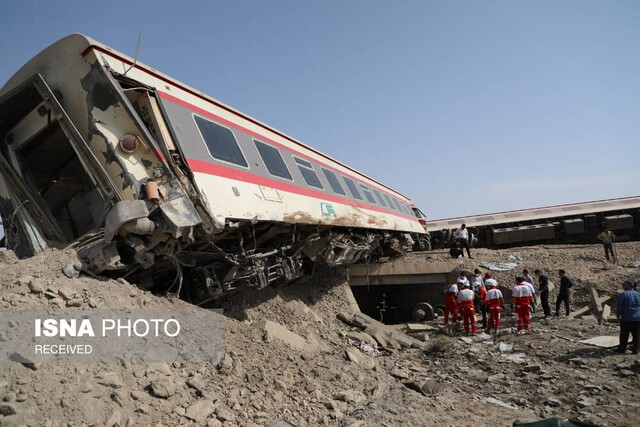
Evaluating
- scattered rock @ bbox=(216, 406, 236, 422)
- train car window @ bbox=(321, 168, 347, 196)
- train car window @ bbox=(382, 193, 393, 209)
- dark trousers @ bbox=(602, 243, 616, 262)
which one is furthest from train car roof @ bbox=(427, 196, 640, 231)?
scattered rock @ bbox=(216, 406, 236, 422)

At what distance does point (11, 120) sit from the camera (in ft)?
16.1

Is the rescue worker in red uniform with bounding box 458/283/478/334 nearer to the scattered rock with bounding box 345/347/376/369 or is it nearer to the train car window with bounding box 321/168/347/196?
the train car window with bounding box 321/168/347/196

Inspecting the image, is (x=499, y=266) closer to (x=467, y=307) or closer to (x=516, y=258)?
(x=516, y=258)

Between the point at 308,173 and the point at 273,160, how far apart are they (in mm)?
1238

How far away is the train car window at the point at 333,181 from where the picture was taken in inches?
340

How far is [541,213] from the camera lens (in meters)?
20.9

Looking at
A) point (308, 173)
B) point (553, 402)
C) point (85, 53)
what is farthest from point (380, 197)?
point (85, 53)

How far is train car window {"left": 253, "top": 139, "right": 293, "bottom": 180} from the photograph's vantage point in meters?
6.33

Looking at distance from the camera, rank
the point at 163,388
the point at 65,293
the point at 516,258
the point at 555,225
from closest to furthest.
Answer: the point at 163,388 → the point at 65,293 → the point at 516,258 → the point at 555,225

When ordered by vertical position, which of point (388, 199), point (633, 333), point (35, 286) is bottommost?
point (633, 333)

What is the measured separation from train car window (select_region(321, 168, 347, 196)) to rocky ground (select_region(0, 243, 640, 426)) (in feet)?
7.71

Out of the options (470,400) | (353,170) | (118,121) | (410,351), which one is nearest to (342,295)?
(410,351)

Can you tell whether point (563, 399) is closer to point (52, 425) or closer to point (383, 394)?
point (383, 394)

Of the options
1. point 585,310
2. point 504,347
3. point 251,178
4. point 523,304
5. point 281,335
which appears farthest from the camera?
Result: point 585,310
